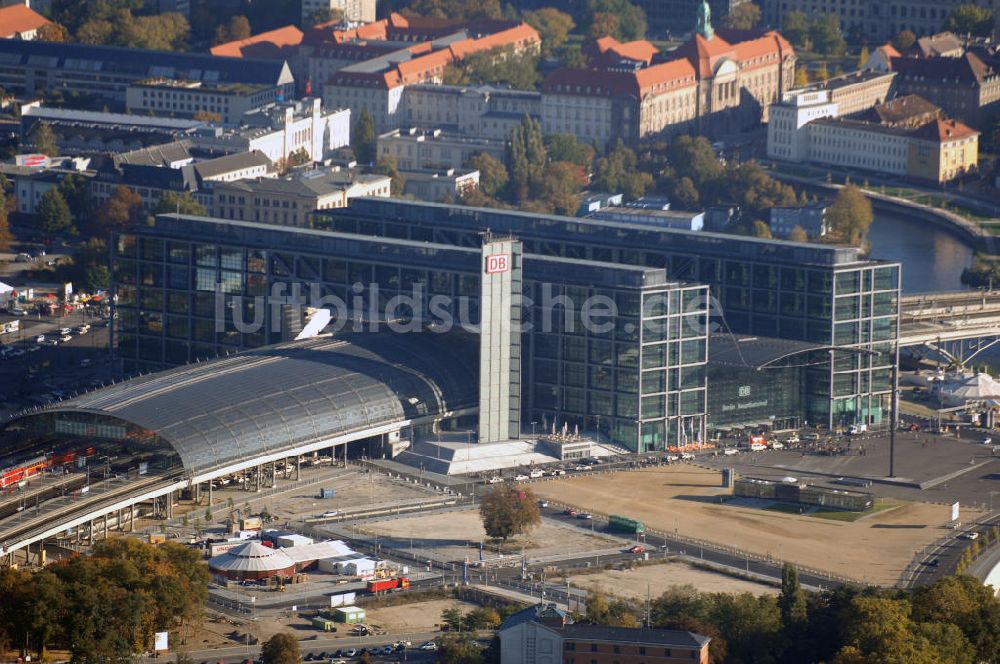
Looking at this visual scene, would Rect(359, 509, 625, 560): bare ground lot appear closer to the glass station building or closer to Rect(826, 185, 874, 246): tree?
the glass station building

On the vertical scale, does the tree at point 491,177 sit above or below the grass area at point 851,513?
above

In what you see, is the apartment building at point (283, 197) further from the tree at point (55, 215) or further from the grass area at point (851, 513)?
the grass area at point (851, 513)

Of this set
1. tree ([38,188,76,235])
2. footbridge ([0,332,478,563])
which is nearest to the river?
footbridge ([0,332,478,563])

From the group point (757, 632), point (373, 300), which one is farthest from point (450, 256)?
point (757, 632)

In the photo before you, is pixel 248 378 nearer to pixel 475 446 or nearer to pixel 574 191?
pixel 475 446

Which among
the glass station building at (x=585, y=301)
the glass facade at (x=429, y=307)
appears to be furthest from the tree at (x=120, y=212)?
the glass station building at (x=585, y=301)

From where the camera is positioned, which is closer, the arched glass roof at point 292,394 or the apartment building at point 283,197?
the arched glass roof at point 292,394

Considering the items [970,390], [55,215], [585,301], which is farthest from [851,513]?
[55,215]
